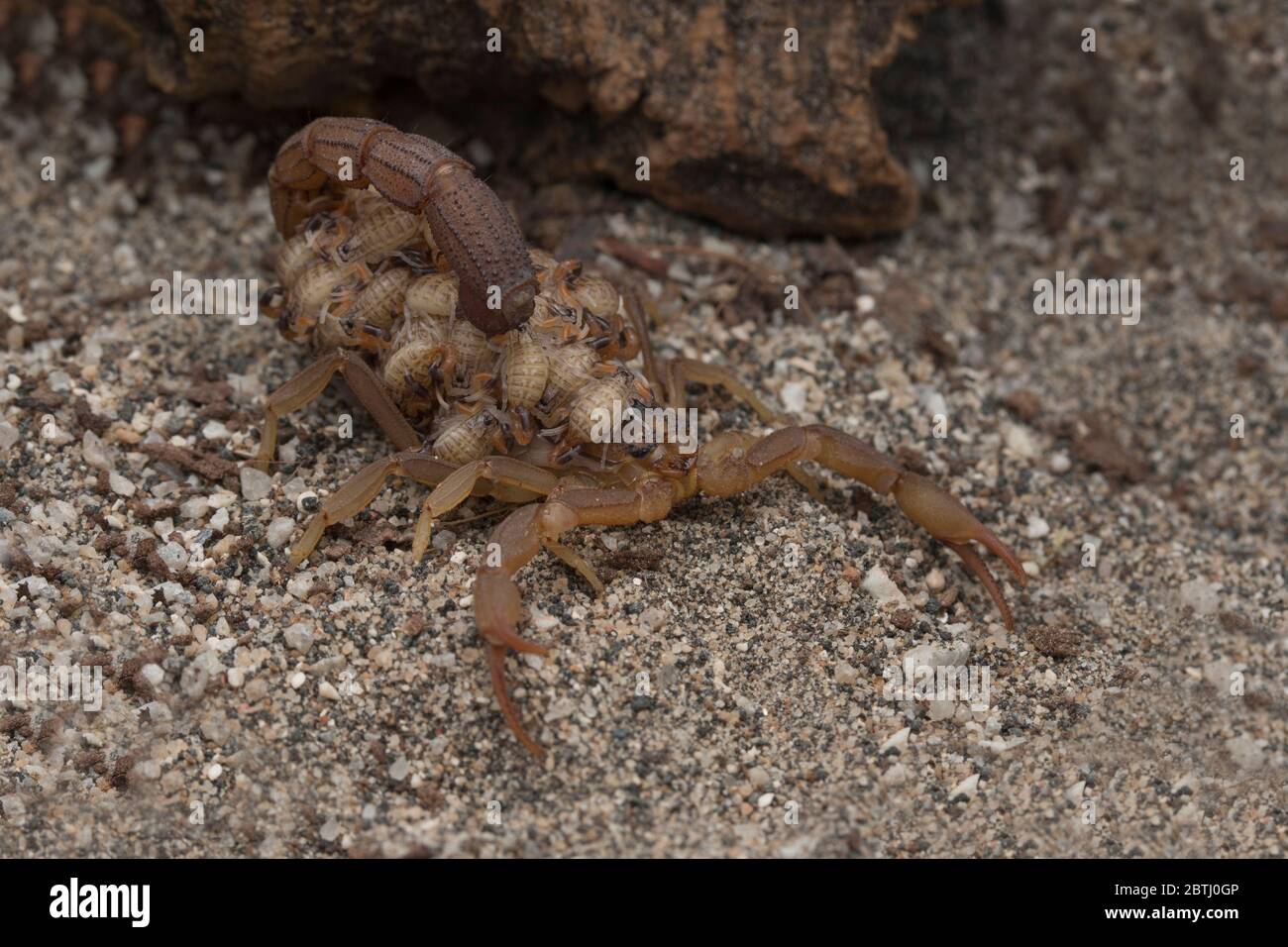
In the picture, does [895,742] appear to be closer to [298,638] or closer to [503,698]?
[503,698]

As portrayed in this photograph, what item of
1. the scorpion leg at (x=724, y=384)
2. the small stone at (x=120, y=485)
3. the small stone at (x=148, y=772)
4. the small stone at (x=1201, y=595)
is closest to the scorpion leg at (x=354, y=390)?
the small stone at (x=120, y=485)

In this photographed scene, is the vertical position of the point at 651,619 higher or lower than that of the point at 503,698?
higher

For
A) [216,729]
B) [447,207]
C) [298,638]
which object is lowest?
[216,729]

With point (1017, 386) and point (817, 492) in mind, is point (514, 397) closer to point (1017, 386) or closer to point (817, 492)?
point (817, 492)

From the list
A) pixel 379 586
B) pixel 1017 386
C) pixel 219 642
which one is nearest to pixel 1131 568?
pixel 1017 386

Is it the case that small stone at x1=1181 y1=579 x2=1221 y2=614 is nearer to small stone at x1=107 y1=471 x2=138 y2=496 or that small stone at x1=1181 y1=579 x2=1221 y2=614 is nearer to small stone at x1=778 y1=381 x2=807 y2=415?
small stone at x1=778 y1=381 x2=807 y2=415

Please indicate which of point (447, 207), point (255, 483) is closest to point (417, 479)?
point (255, 483)

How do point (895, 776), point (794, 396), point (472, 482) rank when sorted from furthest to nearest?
1. point (794, 396)
2. point (472, 482)
3. point (895, 776)

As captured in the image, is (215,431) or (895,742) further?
(215,431)
